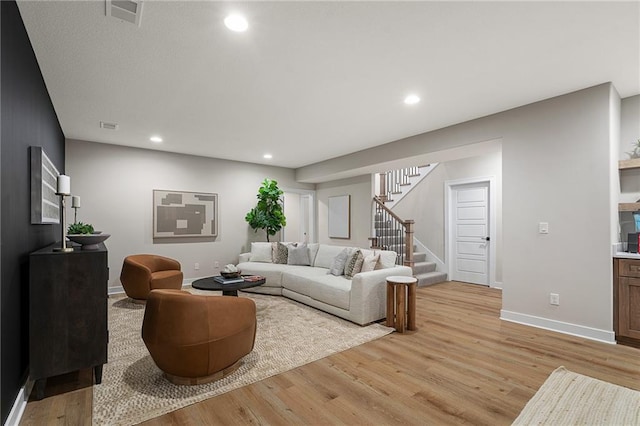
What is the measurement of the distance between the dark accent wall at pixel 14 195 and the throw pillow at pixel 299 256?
3451mm

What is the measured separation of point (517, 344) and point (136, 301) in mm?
5072

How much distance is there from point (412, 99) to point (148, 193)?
483cm

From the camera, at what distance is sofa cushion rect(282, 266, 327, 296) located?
4312mm

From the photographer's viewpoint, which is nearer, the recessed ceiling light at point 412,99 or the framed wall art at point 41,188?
the framed wall art at point 41,188

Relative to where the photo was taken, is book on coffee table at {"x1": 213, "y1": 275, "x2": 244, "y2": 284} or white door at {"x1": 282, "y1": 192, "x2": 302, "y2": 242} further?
white door at {"x1": 282, "y1": 192, "x2": 302, "y2": 242}

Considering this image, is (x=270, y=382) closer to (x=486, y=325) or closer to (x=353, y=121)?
(x=486, y=325)

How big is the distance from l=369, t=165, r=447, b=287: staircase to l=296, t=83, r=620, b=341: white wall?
90.4 inches

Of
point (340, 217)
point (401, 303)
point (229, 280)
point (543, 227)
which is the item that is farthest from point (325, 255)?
point (543, 227)

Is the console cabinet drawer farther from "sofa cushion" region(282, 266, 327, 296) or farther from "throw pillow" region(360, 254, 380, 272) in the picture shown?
"sofa cushion" region(282, 266, 327, 296)

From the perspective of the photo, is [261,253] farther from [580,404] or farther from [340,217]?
[580,404]

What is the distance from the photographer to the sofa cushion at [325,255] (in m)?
5.03

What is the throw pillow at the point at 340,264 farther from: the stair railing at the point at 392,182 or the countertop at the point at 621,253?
the stair railing at the point at 392,182

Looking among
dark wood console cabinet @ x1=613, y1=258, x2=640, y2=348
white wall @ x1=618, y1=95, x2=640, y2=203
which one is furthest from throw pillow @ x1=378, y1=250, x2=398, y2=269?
white wall @ x1=618, y1=95, x2=640, y2=203

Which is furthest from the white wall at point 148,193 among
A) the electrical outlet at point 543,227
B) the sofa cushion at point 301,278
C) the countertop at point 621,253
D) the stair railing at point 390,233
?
the countertop at point 621,253
